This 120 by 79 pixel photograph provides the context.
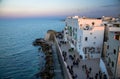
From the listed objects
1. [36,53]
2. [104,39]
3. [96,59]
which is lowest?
[36,53]

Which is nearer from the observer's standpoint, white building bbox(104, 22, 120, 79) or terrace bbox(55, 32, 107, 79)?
white building bbox(104, 22, 120, 79)

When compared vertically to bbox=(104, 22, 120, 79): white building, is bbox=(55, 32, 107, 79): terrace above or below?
below

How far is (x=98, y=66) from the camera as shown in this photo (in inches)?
1006

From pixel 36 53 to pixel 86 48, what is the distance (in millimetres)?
21134

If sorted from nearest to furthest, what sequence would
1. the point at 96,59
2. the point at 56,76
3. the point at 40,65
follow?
the point at 56,76 < the point at 96,59 < the point at 40,65

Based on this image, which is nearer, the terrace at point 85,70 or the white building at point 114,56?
the white building at point 114,56

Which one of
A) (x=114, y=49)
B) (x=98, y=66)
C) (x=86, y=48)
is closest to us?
(x=114, y=49)

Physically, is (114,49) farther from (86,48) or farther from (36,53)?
(36,53)

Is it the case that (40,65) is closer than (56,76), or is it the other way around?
(56,76)

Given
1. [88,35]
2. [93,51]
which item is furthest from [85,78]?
[88,35]

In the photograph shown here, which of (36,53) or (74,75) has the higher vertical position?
(74,75)

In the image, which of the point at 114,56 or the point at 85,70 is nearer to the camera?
the point at 114,56

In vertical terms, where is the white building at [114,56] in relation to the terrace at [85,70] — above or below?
above

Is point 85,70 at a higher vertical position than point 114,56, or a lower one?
lower
